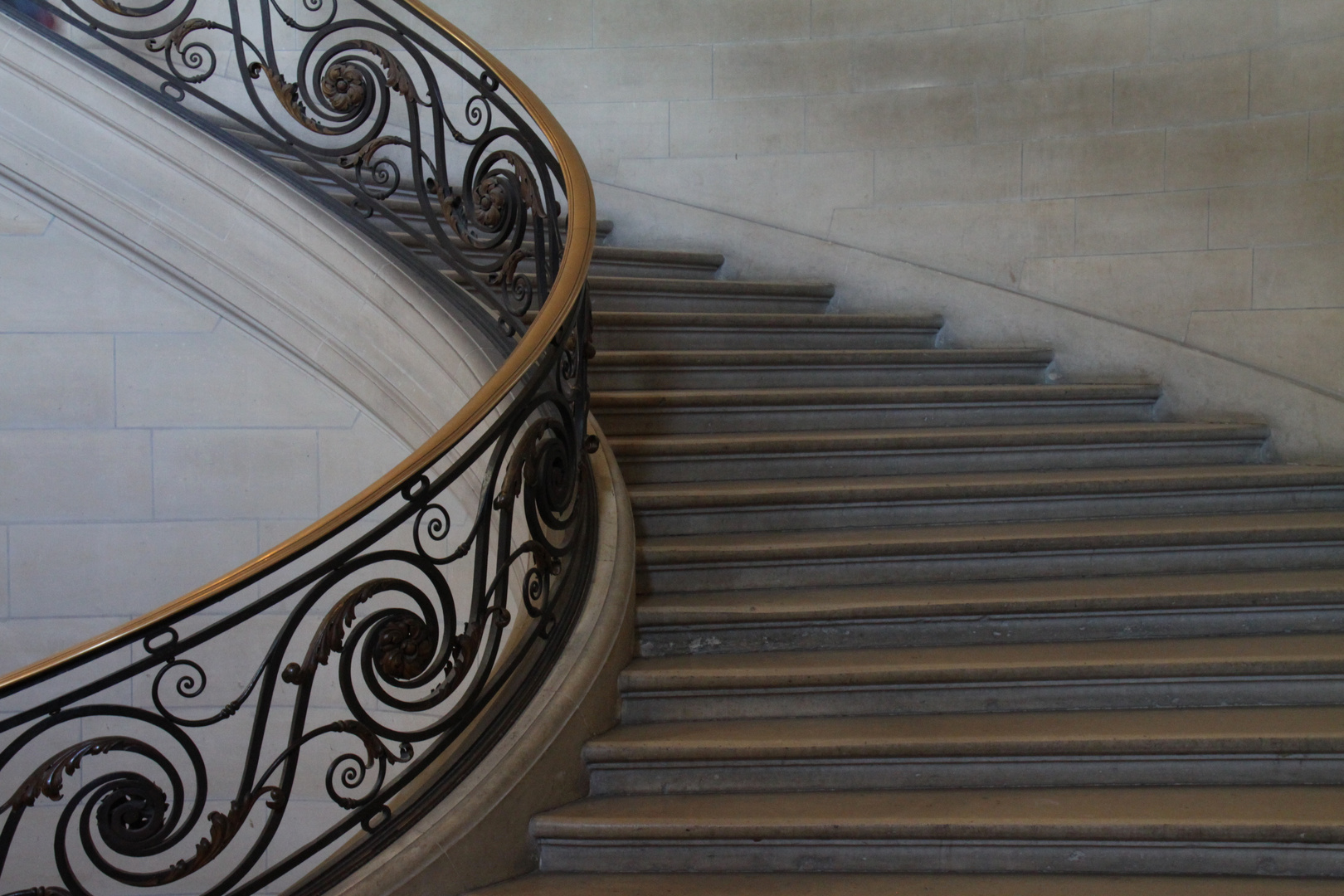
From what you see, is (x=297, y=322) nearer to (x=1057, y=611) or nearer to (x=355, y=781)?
(x=355, y=781)

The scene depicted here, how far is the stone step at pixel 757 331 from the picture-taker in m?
4.32

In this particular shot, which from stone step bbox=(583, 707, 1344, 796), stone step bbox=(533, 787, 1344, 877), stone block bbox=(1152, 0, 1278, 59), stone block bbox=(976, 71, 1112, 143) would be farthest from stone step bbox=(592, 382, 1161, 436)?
stone step bbox=(533, 787, 1344, 877)

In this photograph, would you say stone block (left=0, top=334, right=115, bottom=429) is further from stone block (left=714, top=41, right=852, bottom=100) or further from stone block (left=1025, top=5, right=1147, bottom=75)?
stone block (left=1025, top=5, right=1147, bottom=75)

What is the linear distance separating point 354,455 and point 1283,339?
3780 mm

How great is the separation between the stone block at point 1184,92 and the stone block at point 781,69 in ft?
4.45

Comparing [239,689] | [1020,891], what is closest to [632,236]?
[239,689]

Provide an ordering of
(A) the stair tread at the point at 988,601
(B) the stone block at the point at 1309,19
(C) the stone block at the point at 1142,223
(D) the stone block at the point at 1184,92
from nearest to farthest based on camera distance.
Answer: (A) the stair tread at the point at 988,601 → (B) the stone block at the point at 1309,19 → (D) the stone block at the point at 1184,92 → (C) the stone block at the point at 1142,223

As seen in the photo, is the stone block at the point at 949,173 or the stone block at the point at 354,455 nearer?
the stone block at the point at 354,455

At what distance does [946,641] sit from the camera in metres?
3.07

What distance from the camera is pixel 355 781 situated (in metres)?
2.38

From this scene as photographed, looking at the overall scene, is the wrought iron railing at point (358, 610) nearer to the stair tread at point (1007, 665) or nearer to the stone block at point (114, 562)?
the stone block at point (114, 562)

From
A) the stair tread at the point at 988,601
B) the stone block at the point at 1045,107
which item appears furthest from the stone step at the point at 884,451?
the stone block at the point at 1045,107

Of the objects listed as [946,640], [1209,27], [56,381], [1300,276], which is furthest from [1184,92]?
[56,381]

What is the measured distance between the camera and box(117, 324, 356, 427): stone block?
392 centimetres
